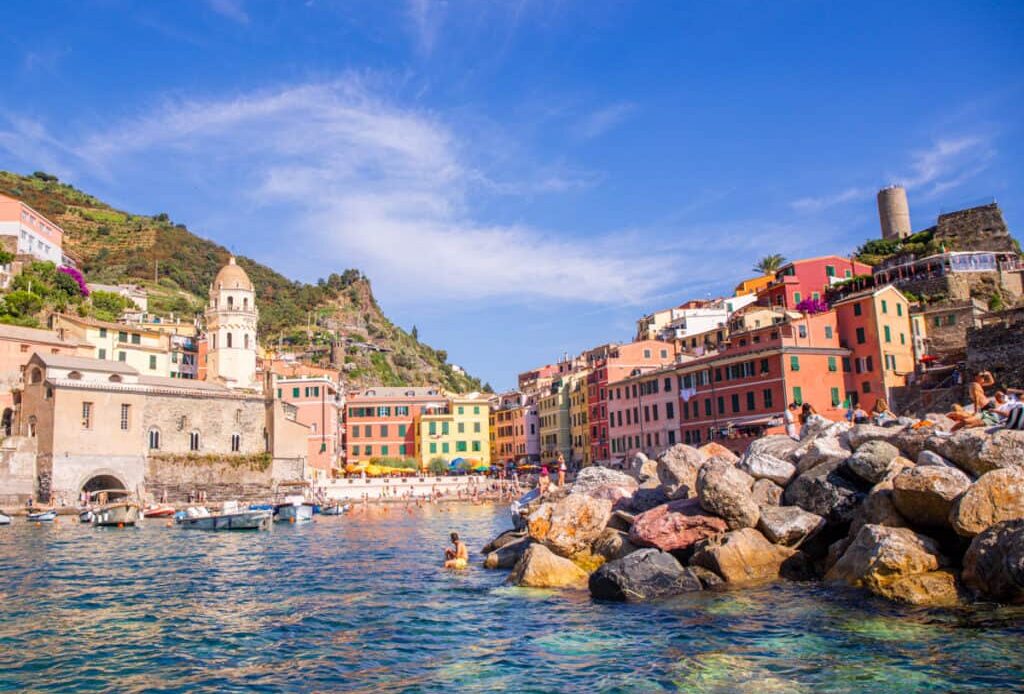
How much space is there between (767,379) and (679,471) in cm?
3140

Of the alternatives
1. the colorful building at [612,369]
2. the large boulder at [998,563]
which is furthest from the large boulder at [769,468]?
the colorful building at [612,369]

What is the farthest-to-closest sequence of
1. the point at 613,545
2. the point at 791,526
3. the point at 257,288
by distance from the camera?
the point at 257,288 → the point at 613,545 → the point at 791,526

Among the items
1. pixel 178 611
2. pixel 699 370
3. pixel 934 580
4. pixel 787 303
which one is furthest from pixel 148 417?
pixel 934 580

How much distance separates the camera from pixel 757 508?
1777cm

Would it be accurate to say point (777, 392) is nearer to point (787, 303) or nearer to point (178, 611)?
point (787, 303)

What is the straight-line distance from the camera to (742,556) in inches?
659

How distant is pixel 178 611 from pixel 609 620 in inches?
402

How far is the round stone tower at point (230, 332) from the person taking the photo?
72.9m

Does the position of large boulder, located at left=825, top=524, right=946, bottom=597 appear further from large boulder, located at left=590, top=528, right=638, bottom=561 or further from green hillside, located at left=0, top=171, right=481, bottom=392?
green hillside, located at left=0, top=171, right=481, bottom=392

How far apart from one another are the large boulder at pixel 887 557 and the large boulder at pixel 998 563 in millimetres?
782

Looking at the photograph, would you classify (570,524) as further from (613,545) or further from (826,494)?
(826,494)

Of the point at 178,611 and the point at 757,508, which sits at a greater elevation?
the point at 757,508

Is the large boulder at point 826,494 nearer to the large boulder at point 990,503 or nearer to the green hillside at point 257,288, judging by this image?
the large boulder at point 990,503

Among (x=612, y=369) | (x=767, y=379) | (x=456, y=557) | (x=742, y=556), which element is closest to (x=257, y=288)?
(x=612, y=369)
